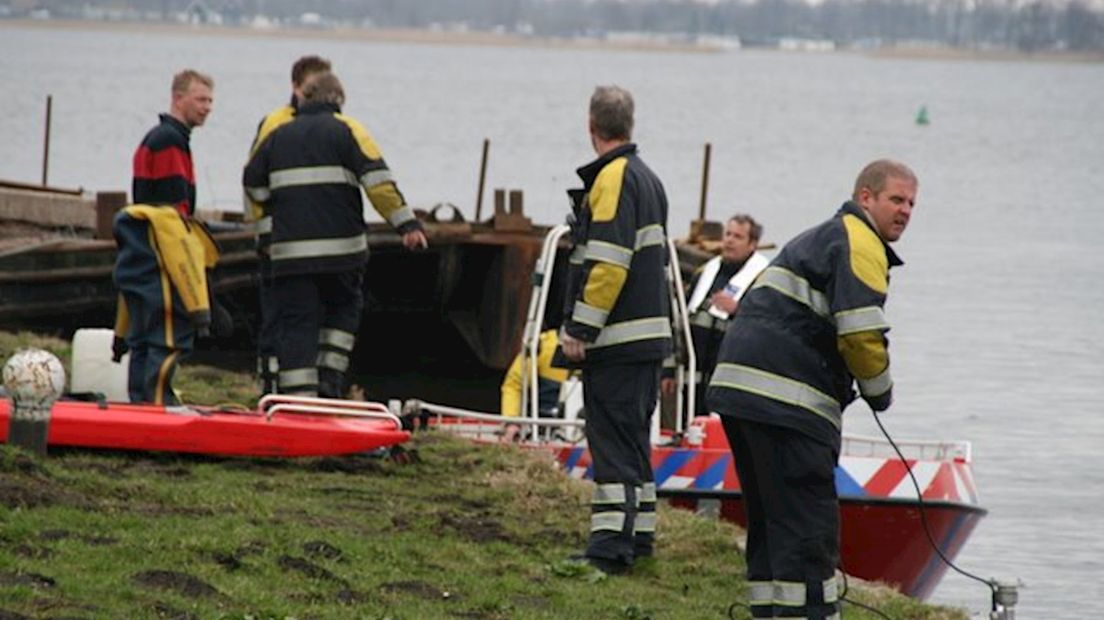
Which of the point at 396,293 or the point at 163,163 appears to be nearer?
the point at 163,163

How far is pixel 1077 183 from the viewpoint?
231ft

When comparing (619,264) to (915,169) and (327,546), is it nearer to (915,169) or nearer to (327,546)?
(327,546)

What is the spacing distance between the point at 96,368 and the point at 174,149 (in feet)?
5.13

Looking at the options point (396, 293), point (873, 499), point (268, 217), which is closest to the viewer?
point (268, 217)

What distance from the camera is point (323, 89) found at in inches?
492

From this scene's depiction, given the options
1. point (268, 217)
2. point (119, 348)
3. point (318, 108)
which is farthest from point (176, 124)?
point (119, 348)

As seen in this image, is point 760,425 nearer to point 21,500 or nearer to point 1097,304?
point 21,500

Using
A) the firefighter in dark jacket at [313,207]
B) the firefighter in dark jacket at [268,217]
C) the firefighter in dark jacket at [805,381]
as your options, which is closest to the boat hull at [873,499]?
the firefighter in dark jacket at [313,207]

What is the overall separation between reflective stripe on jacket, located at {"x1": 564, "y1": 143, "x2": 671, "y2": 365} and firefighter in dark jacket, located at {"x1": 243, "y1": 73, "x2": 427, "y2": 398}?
8.32 ft

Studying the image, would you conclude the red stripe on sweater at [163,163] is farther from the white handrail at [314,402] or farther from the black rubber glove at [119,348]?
the white handrail at [314,402]

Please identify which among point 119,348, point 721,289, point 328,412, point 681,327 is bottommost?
point 328,412

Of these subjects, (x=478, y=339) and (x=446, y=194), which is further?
(x=446, y=194)

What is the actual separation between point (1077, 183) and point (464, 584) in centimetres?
6290

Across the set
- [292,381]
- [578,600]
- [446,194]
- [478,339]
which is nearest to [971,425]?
[478,339]
